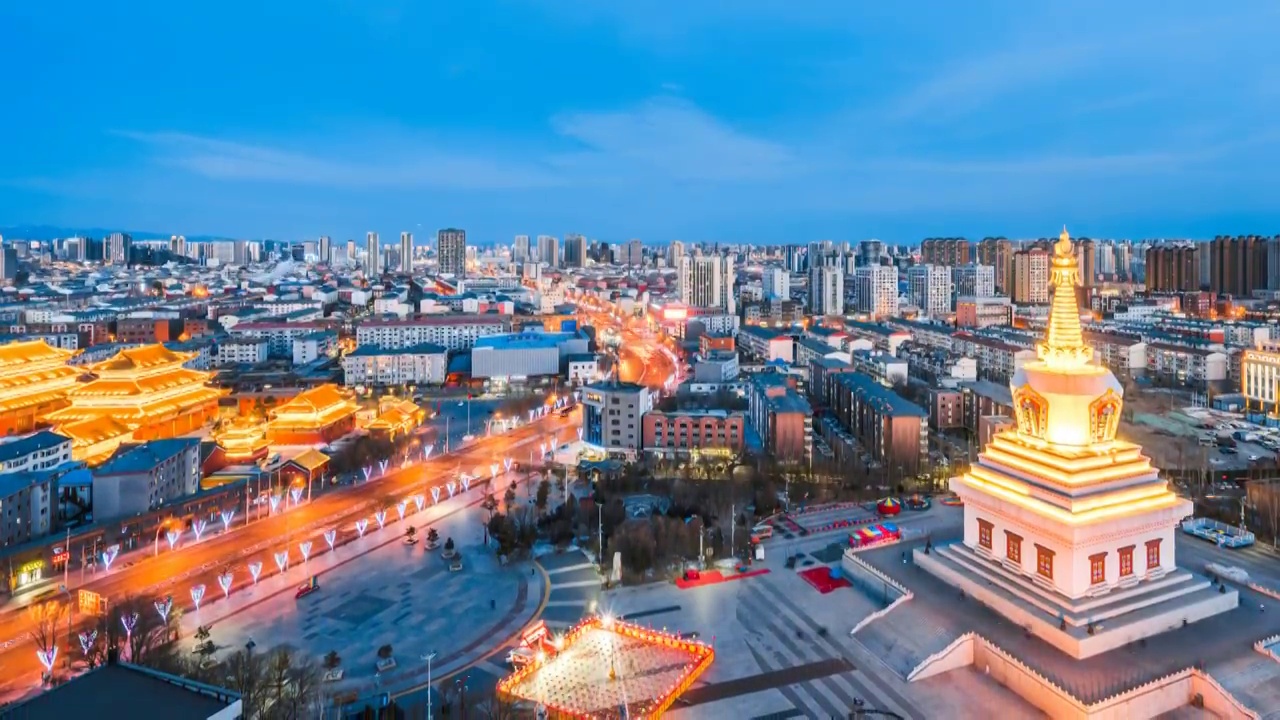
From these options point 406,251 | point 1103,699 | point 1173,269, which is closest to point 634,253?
point 406,251

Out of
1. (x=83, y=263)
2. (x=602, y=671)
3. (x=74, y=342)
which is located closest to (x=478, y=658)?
(x=602, y=671)

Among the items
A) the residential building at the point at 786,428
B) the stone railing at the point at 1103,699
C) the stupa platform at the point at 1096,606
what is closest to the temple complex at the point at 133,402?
the residential building at the point at 786,428

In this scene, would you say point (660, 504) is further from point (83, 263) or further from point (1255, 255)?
point (83, 263)

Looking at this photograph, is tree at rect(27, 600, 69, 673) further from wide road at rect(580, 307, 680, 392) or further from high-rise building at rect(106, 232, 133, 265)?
high-rise building at rect(106, 232, 133, 265)

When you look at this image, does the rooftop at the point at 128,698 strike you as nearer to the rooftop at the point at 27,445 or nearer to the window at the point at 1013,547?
the window at the point at 1013,547

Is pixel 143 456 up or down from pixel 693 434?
up

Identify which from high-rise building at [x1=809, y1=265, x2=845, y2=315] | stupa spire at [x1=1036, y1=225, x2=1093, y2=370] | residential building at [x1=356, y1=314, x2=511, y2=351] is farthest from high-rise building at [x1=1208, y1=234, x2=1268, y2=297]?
stupa spire at [x1=1036, y1=225, x2=1093, y2=370]

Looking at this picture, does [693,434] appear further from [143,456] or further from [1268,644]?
[1268,644]
